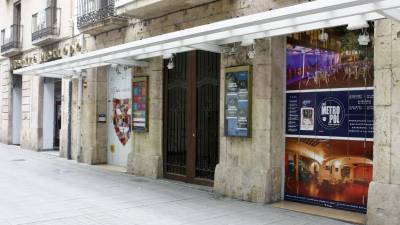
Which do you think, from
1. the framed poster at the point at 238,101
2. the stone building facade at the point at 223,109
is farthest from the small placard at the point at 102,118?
the framed poster at the point at 238,101


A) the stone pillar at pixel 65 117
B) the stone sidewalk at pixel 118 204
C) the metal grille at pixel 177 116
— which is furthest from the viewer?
the stone pillar at pixel 65 117

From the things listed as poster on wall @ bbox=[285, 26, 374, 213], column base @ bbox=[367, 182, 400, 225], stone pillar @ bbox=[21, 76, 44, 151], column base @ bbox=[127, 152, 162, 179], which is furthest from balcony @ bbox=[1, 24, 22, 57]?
column base @ bbox=[367, 182, 400, 225]

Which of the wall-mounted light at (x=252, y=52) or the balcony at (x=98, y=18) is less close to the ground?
the balcony at (x=98, y=18)

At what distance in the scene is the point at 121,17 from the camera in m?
13.0

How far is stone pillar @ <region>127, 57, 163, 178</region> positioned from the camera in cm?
1175

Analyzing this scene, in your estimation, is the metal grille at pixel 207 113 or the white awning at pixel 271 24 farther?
the metal grille at pixel 207 113

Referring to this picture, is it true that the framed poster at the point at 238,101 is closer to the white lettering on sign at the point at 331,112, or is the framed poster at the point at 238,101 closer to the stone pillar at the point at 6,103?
the white lettering on sign at the point at 331,112

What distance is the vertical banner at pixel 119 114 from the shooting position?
14.0 m

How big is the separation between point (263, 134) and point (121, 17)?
20.9 ft

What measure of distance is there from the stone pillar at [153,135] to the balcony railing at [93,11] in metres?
2.51

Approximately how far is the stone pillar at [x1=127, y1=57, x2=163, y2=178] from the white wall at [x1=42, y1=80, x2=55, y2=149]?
888 centimetres

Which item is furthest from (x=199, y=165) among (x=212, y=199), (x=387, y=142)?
(x=387, y=142)

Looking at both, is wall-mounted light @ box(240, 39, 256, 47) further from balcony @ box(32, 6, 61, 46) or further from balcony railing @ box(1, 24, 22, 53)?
balcony railing @ box(1, 24, 22, 53)

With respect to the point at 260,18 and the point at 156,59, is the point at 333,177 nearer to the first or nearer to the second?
the point at 260,18
